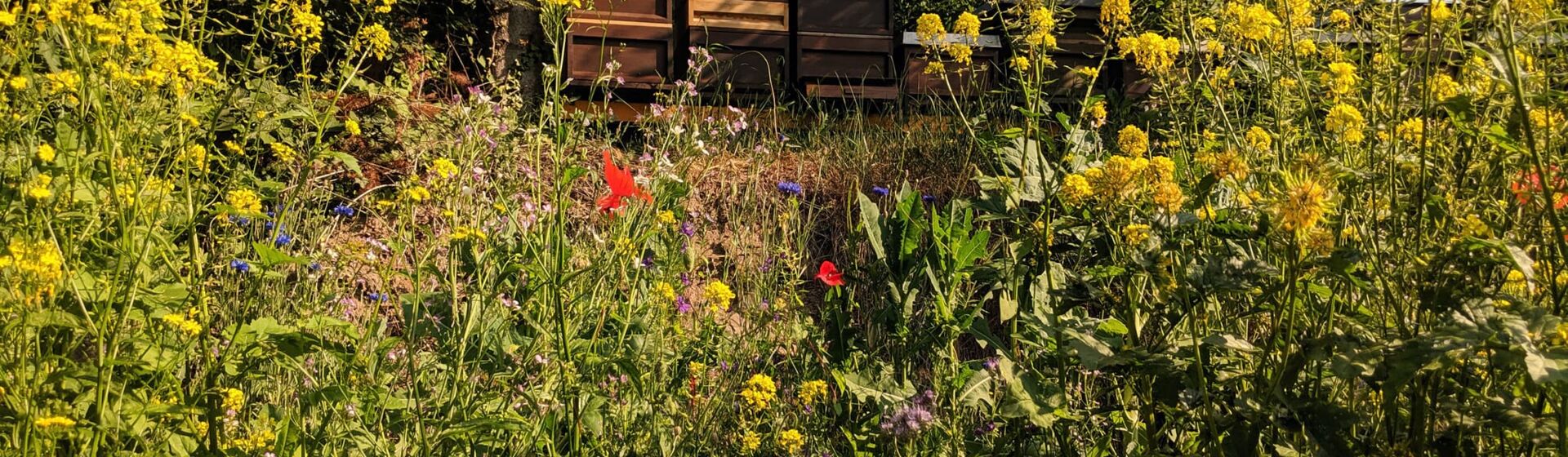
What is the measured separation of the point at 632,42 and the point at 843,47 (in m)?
1.32

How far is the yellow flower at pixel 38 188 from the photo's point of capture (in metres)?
1.52

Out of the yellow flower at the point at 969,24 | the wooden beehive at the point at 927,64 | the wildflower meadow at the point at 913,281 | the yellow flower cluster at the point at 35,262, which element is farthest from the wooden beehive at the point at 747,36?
the yellow flower cluster at the point at 35,262

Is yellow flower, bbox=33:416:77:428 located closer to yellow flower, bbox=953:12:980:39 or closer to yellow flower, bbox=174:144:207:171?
yellow flower, bbox=174:144:207:171

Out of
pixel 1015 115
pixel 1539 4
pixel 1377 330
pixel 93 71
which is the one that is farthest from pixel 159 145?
pixel 1015 115

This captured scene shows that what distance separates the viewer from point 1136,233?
1.80m

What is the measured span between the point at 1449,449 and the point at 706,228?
3.40m

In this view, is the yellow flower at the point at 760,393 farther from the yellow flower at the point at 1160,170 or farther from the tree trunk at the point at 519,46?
the tree trunk at the point at 519,46

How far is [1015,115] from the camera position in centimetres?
606

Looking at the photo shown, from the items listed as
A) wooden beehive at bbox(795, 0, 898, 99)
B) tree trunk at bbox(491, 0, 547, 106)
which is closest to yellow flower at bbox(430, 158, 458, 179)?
tree trunk at bbox(491, 0, 547, 106)

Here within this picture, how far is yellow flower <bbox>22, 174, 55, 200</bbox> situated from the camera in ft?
4.98

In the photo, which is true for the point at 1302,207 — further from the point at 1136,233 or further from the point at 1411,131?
the point at 1411,131

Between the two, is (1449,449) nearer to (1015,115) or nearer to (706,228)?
(706,228)

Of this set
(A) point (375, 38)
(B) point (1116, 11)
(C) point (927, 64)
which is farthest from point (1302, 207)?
(C) point (927, 64)

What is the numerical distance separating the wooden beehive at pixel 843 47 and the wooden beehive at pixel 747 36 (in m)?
0.11
